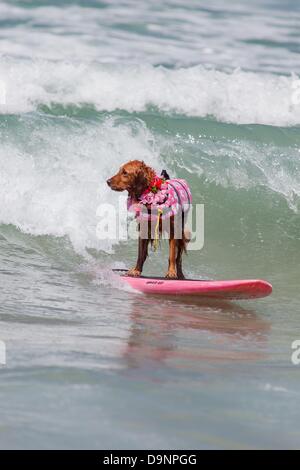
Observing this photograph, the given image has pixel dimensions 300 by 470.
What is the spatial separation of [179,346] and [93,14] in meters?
18.8

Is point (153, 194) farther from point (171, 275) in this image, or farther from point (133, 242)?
point (133, 242)

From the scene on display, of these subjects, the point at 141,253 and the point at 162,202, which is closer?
the point at 162,202

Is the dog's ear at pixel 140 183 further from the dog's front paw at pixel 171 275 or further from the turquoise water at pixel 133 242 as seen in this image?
the turquoise water at pixel 133 242

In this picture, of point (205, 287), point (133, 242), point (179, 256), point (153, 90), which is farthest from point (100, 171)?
point (153, 90)

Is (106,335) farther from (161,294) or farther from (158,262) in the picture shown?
(158,262)

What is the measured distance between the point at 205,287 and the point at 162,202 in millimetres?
854

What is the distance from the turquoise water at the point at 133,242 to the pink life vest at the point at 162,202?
733 millimetres

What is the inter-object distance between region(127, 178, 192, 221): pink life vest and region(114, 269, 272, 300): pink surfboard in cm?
57

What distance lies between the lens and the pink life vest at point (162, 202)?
27.8 ft

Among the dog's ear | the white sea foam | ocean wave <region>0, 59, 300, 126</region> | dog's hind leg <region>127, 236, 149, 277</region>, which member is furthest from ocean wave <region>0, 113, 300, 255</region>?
ocean wave <region>0, 59, 300, 126</region>

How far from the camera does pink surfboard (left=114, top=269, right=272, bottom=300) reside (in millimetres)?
8078

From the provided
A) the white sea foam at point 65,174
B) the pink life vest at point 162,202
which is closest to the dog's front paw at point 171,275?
the pink life vest at point 162,202

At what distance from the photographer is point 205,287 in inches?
324

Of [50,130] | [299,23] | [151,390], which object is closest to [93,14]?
[299,23]
